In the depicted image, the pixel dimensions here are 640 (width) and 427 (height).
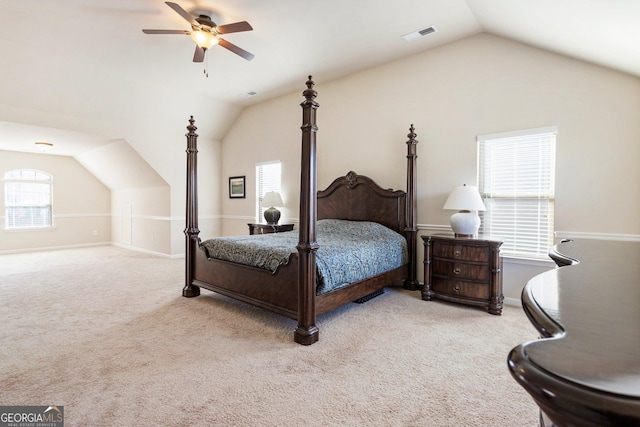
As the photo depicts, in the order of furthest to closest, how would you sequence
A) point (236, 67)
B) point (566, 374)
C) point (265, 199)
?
point (265, 199) < point (236, 67) < point (566, 374)

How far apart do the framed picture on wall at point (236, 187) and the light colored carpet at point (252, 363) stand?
3278 mm

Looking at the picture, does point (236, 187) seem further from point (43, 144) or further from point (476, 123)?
point (476, 123)

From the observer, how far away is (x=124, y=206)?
26.1 feet

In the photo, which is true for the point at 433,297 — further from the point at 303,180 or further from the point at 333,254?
the point at 303,180

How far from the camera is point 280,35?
12.4ft

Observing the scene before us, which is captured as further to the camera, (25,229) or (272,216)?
(25,229)

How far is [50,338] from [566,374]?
11.8 ft

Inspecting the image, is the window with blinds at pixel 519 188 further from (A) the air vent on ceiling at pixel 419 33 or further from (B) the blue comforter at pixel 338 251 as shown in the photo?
(A) the air vent on ceiling at pixel 419 33

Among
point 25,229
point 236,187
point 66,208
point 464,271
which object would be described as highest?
point 236,187

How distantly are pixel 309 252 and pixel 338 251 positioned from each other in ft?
1.74

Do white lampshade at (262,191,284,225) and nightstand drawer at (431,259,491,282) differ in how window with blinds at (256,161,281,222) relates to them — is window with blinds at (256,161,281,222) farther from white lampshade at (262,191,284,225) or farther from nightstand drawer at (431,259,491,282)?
nightstand drawer at (431,259,491,282)

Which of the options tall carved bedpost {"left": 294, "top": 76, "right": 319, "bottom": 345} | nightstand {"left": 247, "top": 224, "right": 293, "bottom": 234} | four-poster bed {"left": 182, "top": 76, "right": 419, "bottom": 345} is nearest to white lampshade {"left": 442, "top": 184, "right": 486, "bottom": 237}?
four-poster bed {"left": 182, "top": 76, "right": 419, "bottom": 345}

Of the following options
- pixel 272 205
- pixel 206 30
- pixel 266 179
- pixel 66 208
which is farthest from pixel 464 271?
pixel 66 208

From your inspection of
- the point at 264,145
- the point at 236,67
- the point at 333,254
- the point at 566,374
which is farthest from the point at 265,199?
the point at 566,374
